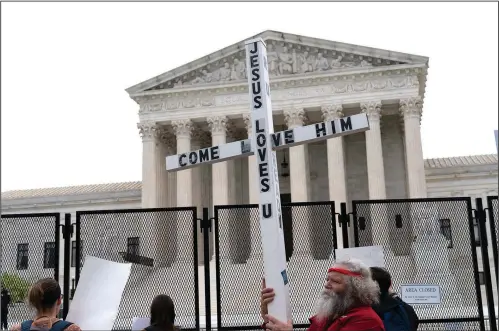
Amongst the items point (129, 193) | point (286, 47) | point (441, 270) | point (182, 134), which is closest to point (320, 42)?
point (286, 47)

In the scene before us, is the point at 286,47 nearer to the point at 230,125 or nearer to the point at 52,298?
the point at 230,125

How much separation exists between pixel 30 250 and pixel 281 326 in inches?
240

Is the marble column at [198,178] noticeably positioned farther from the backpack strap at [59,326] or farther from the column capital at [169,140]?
the backpack strap at [59,326]

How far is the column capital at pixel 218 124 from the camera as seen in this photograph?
41062 mm

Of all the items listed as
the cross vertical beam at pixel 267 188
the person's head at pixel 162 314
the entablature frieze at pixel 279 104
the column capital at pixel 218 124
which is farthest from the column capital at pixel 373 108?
the person's head at pixel 162 314

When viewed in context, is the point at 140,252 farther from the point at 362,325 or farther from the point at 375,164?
the point at 375,164

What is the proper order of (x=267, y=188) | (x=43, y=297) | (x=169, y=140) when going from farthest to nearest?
(x=169, y=140) < (x=267, y=188) < (x=43, y=297)

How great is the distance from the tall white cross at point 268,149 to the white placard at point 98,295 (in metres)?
1.77

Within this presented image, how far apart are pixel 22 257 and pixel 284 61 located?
33357 millimetres

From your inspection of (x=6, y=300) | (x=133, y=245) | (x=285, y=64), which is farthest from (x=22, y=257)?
(x=285, y=64)

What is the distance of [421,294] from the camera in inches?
368

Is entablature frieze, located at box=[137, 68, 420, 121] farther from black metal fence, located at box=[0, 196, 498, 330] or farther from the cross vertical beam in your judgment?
the cross vertical beam

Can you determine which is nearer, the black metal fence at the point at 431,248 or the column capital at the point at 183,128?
the black metal fence at the point at 431,248

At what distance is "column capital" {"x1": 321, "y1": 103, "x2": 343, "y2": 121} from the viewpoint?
129 feet
